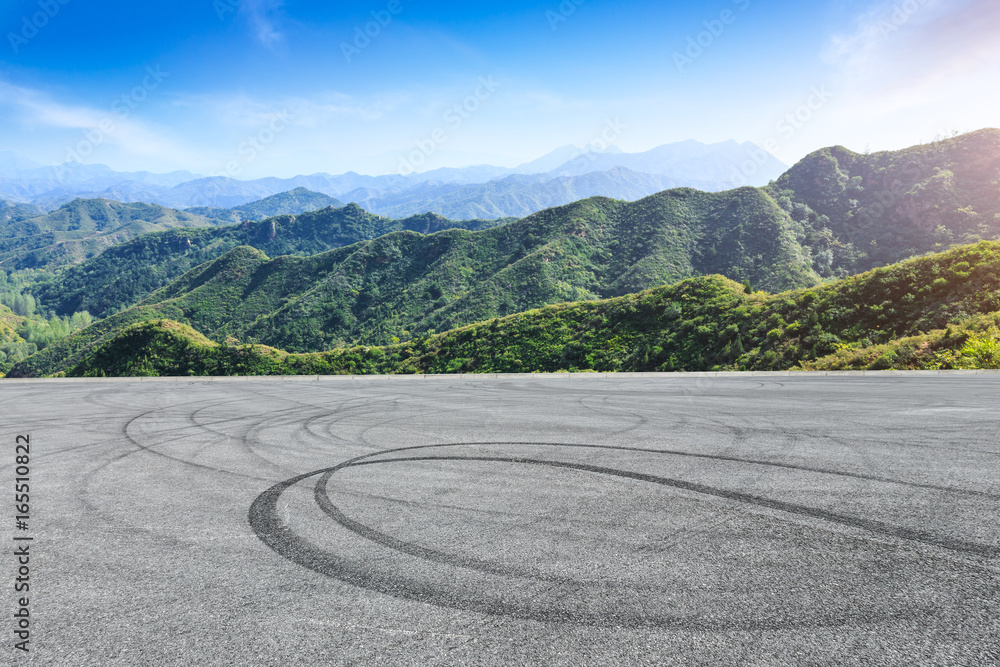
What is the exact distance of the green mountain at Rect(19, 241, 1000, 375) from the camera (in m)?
21.9

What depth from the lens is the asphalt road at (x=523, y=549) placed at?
2.70 meters

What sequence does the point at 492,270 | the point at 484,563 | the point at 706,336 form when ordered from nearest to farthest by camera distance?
the point at 484,563
the point at 706,336
the point at 492,270

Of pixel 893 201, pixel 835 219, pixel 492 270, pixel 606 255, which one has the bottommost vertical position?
pixel 492 270

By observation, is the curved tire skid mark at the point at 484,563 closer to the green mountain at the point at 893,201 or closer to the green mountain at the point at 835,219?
the green mountain at the point at 835,219

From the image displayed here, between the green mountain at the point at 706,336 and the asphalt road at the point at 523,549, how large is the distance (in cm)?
1734

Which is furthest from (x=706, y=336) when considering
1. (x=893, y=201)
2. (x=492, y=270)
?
(x=893, y=201)

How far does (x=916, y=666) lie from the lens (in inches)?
95.3

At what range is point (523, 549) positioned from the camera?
3.79m

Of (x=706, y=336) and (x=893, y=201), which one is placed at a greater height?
(x=893, y=201)

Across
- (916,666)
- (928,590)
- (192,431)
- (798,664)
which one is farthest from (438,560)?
(192,431)

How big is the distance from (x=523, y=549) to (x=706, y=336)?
2936 cm

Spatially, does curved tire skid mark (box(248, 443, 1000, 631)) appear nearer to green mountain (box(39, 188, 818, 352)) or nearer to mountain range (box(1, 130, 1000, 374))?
mountain range (box(1, 130, 1000, 374))

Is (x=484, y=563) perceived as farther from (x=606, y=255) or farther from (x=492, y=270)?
(x=492, y=270)

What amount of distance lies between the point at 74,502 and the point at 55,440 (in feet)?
16.9
